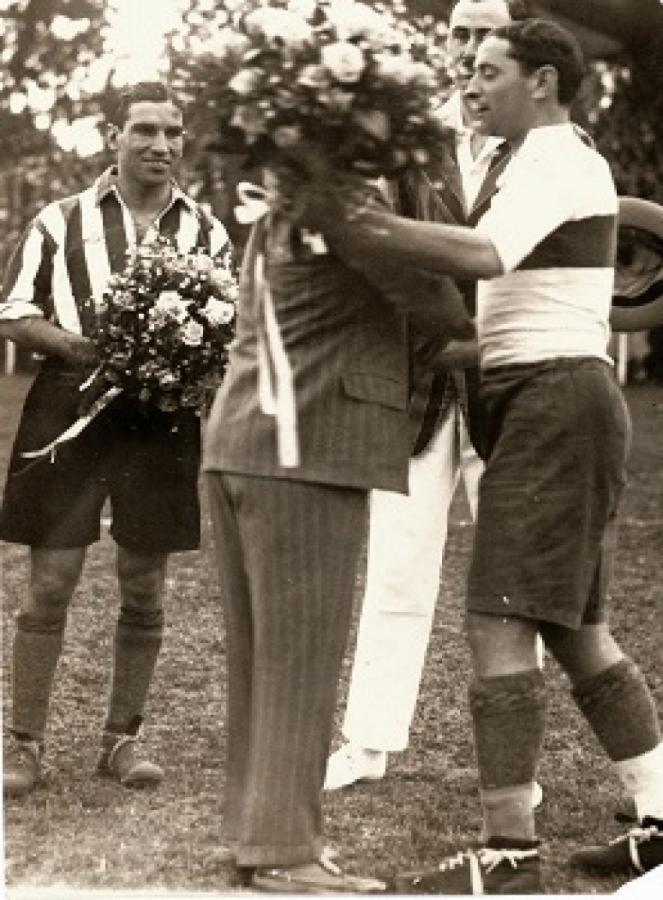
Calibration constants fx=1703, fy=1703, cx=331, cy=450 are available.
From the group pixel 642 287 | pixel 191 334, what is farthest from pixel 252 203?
pixel 642 287

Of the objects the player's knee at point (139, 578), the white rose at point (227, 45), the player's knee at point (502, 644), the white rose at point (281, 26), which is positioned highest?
the white rose at point (281, 26)

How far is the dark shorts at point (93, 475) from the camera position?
16.7 ft

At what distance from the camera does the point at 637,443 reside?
10836mm

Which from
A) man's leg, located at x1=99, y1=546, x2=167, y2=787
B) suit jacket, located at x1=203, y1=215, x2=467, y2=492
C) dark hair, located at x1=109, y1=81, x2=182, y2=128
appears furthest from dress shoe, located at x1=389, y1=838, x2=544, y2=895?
dark hair, located at x1=109, y1=81, x2=182, y2=128

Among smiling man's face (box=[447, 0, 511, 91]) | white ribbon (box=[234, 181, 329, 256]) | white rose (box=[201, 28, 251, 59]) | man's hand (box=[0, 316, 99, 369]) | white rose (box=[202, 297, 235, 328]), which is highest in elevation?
white rose (box=[201, 28, 251, 59])

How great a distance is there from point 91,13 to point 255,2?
768mm

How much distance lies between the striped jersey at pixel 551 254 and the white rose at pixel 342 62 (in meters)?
0.49

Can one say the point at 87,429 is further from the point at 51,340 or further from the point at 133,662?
the point at 133,662

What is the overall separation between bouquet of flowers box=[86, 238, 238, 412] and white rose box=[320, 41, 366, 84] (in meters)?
Result: 1.37

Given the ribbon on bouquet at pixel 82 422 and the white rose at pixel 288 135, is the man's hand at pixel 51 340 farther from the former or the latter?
the white rose at pixel 288 135

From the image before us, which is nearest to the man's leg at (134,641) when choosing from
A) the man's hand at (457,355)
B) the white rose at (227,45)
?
the man's hand at (457,355)

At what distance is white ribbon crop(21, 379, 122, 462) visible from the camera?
196 inches

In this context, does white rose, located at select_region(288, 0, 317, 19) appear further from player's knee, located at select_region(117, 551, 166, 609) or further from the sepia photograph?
player's knee, located at select_region(117, 551, 166, 609)

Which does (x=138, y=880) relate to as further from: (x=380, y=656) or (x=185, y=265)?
(x=185, y=265)
